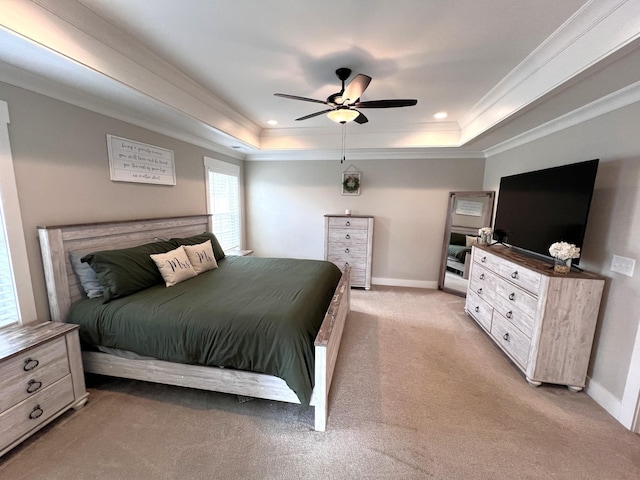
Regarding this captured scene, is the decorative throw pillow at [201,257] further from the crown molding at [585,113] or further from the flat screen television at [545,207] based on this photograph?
the crown molding at [585,113]

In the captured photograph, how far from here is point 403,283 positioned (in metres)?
4.80

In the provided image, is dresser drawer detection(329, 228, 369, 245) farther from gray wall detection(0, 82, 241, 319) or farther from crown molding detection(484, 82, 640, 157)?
gray wall detection(0, 82, 241, 319)

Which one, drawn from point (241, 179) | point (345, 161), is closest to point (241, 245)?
point (241, 179)

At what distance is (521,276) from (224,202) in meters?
4.19

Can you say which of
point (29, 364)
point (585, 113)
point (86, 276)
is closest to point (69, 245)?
point (86, 276)

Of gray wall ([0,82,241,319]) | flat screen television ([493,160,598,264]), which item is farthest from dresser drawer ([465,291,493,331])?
gray wall ([0,82,241,319])

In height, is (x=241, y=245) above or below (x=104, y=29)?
below

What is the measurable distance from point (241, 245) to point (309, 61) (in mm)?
3647

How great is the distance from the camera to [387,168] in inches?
181

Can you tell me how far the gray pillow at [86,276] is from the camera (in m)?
2.11

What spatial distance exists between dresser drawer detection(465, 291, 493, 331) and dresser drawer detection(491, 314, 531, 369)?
11 cm

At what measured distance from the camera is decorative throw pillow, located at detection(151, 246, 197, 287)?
245cm

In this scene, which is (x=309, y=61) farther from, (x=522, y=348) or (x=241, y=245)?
(x=241, y=245)

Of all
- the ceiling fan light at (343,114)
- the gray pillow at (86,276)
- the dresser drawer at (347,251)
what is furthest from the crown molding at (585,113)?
the gray pillow at (86,276)
